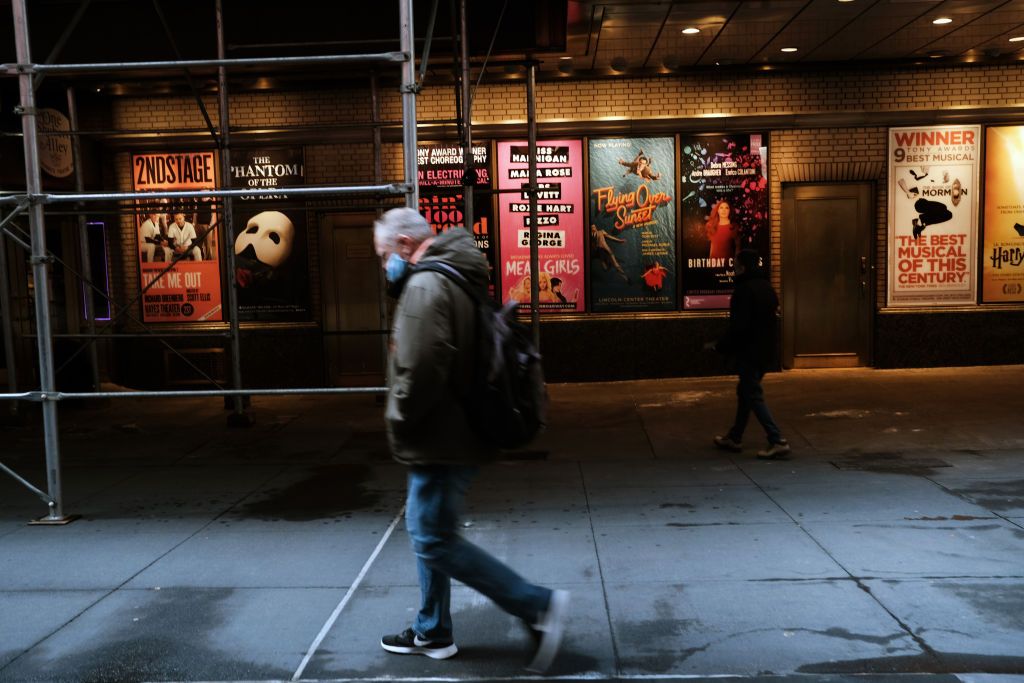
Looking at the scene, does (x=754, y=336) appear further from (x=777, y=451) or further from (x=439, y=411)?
(x=439, y=411)

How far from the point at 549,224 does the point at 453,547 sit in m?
8.49

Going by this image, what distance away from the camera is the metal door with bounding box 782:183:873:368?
11.9 m

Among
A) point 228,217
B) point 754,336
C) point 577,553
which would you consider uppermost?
point 228,217

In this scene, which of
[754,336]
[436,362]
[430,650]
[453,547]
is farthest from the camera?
[754,336]

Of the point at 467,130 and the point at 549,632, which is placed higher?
the point at 467,130

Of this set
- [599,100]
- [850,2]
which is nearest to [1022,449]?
[850,2]

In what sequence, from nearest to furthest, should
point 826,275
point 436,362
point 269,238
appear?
point 436,362 → point 269,238 → point 826,275

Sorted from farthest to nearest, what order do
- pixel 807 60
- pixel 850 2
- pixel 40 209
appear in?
pixel 807 60, pixel 850 2, pixel 40 209

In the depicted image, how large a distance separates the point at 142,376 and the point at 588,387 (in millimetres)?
6015

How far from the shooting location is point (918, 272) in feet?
38.8

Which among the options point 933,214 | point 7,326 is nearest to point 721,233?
point 933,214

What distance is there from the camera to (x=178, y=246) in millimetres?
11805

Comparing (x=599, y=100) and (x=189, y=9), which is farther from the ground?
(x=189, y=9)

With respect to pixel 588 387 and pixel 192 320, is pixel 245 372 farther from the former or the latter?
pixel 588 387
